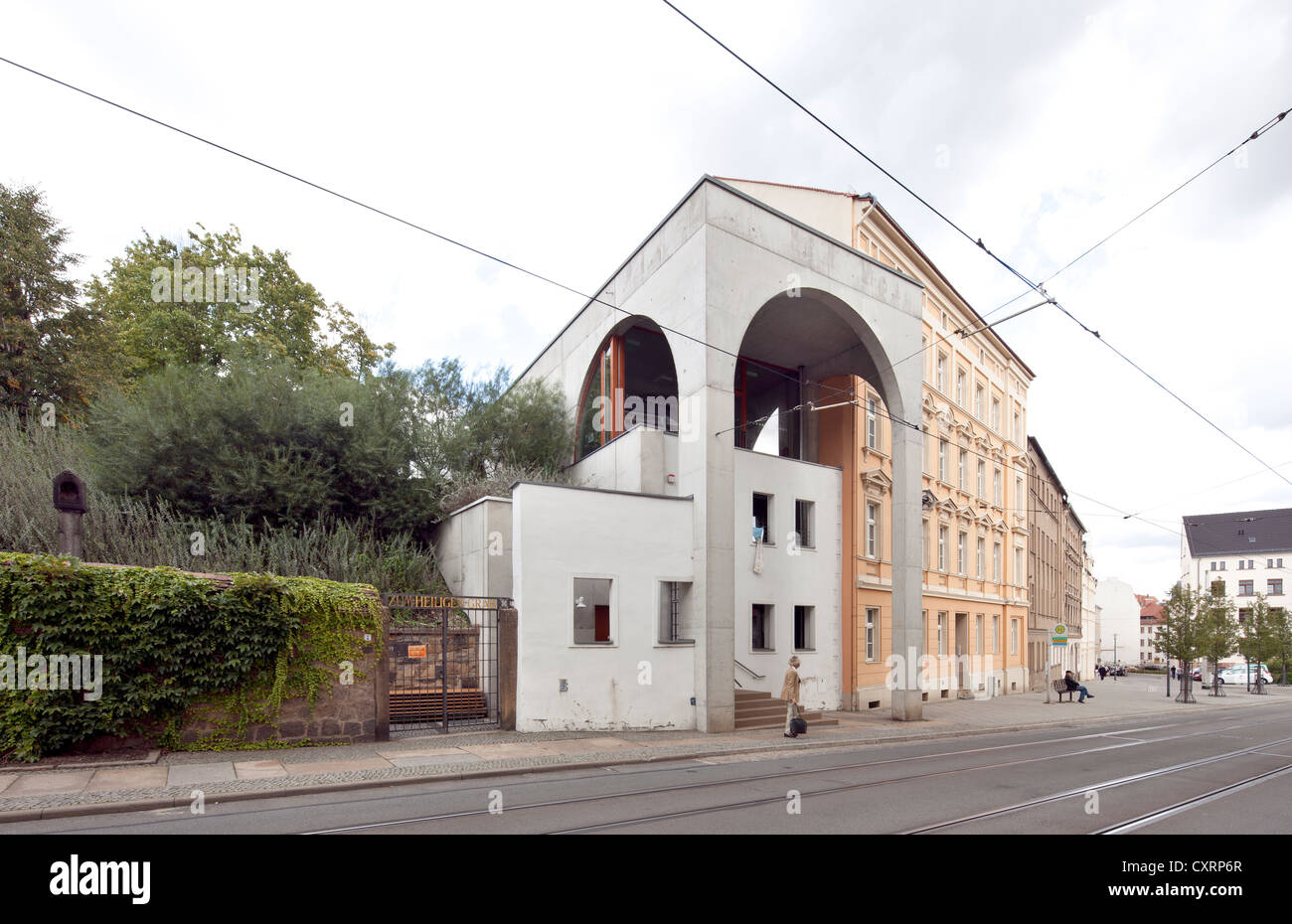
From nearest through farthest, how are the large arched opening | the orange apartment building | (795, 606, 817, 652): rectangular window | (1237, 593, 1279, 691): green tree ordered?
the large arched opening < (795, 606, 817, 652): rectangular window < the orange apartment building < (1237, 593, 1279, 691): green tree

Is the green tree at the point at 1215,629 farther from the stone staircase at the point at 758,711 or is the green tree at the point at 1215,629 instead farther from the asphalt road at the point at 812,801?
the stone staircase at the point at 758,711

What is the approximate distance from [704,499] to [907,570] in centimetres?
694

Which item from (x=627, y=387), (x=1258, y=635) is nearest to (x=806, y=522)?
(x=627, y=387)

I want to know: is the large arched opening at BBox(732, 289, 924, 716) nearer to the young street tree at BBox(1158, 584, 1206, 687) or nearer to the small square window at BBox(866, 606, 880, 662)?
the small square window at BBox(866, 606, 880, 662)

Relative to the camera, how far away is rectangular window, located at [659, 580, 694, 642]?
55.6 feet

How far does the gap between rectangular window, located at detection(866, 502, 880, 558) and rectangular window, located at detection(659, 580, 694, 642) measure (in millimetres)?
9360

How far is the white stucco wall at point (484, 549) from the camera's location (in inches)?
693

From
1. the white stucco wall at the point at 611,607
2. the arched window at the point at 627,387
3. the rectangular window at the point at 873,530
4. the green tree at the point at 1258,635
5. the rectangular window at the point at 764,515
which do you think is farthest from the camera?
the green tree at the point at 1258,635

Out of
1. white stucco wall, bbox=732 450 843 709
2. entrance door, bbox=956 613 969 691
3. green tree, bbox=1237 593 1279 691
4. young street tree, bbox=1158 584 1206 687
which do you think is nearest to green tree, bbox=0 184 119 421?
white stucco wall, bbox=732 450 843 709

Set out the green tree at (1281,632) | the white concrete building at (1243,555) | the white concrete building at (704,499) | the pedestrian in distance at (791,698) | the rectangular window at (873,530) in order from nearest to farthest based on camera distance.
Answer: the white concrete building at (704,499)
the pedestrian in distance at (791,698)
the rectangular window at (873,530)
the green tree at (1281,632)
the white concrete building at (1243,555)

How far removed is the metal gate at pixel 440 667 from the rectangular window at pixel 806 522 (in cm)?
906

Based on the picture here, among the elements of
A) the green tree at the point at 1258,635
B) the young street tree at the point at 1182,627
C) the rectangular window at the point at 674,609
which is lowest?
the green tree at the point at 1258,635

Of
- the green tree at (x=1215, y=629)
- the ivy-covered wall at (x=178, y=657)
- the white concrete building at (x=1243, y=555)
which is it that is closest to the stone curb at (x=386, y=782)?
the ivy-covered wall at (x=178, y=657)

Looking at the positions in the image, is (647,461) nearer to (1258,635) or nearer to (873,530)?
(873,530)
